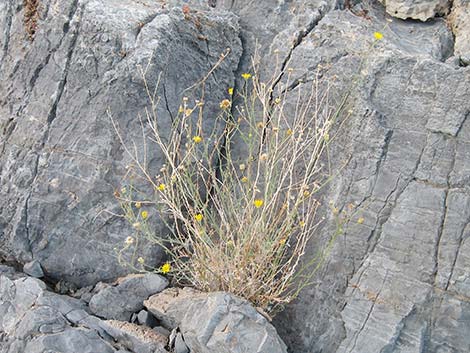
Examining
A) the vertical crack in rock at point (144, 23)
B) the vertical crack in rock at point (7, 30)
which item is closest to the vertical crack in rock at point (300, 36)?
the vertical crack in rock at point (144, 23)

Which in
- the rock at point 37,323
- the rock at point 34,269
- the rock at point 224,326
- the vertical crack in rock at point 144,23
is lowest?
the rock at point 34,269

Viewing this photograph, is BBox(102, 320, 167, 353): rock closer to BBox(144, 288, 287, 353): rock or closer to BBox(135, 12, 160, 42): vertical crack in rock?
BBox(144, 288, 287, 353): rock

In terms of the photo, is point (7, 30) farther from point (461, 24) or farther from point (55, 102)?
point (461, 24)

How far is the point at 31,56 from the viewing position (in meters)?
4.41

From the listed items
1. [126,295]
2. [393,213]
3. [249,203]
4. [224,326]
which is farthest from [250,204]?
[126,295]

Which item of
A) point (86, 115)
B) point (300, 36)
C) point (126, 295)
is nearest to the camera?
point (126, 295)

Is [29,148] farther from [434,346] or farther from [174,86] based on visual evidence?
[434,346]

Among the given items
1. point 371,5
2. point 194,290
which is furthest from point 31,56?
point 371,5

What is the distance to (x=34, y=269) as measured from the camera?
3.97m

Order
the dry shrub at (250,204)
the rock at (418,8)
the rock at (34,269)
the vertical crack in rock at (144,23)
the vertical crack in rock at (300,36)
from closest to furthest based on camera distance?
the dry shrub at (250,204)
the rock at (34,269)
the vertical crack in rock at (144,23)
the vertical crack in rock at (300,36)
the rock at (418,8)

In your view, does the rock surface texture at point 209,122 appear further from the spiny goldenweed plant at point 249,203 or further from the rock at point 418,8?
the spiny goldenweed plant at point 249,203

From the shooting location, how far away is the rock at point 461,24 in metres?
4.34

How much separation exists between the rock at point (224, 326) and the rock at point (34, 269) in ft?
3.47

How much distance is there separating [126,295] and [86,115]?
1.25 m
